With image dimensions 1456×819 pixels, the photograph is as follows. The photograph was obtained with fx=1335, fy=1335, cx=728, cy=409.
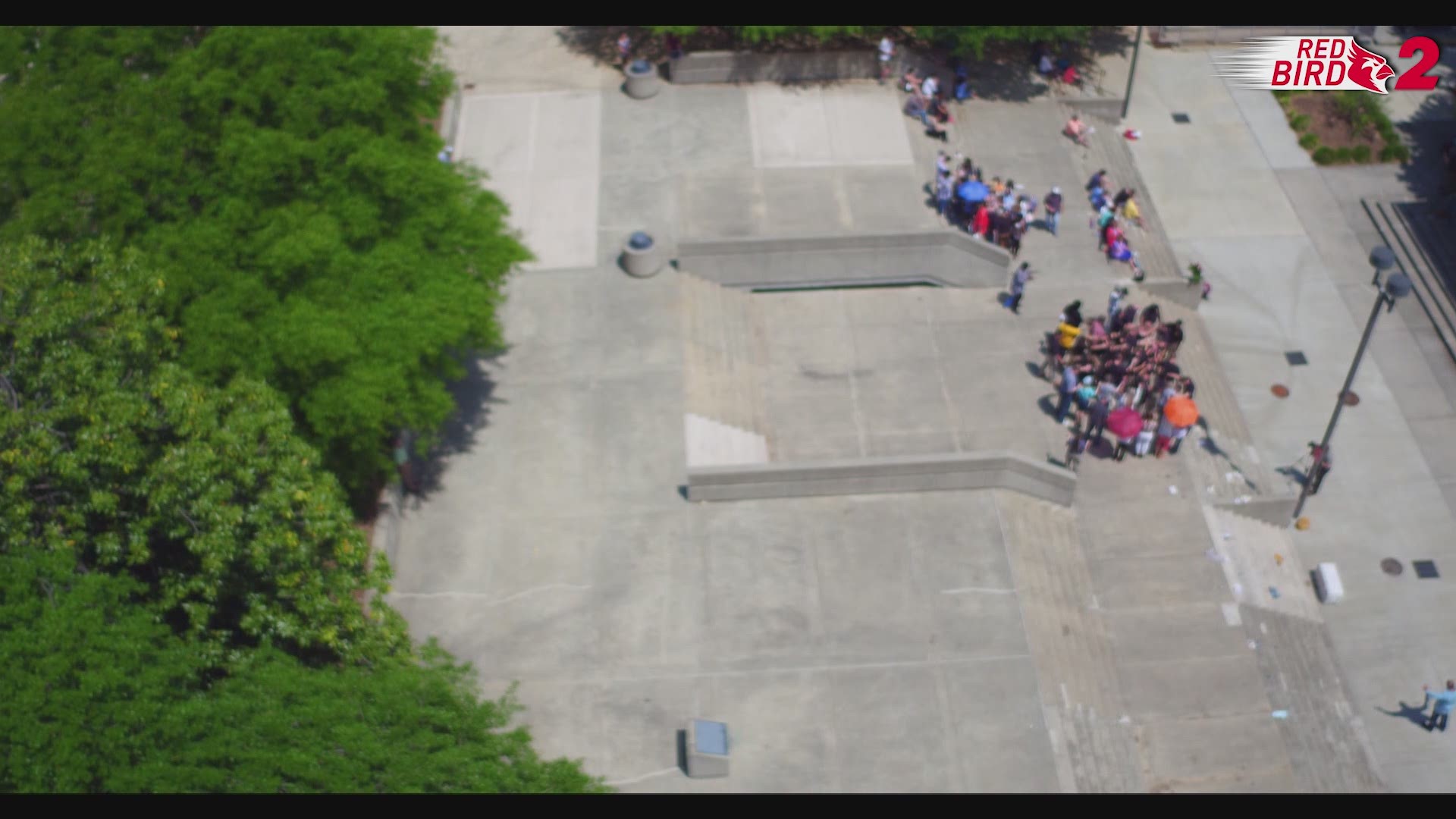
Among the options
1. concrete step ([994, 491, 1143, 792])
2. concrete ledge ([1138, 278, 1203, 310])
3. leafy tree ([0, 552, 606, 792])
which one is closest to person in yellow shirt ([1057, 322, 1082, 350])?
concrete ledge ([1138, 278, 1203, 310])

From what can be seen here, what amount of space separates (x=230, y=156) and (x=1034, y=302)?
60.4 ft

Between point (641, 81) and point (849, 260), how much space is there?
9267 millimetres

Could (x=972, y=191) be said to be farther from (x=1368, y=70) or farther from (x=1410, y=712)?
(x=1368, y=70)

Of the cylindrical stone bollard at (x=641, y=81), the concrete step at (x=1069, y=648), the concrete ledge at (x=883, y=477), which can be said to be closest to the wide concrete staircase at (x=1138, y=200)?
the concrete ledge at (x=883, y=477)

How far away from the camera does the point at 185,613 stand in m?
22.0

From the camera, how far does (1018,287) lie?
3159cm

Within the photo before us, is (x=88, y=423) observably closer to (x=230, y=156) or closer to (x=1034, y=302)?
(x=230, y=156)

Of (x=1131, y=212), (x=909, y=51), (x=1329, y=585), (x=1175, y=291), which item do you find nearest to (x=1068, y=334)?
(x=1175, y=291)

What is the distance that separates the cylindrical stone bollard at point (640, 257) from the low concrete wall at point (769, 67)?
8.08 metres

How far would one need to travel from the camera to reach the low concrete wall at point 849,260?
104 ft

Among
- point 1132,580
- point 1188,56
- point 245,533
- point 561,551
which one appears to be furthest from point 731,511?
point 1188,56

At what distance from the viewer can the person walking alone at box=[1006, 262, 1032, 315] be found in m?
31.5

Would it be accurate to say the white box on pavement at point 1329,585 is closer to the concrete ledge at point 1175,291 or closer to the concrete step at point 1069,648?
the concrete step at point 1069,648

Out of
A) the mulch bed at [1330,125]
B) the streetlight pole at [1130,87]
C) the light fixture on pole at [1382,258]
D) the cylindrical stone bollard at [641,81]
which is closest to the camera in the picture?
the light fixture on pole at [1382,258]
